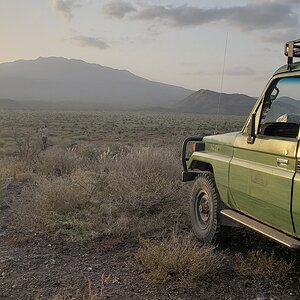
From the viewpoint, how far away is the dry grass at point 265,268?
192 inches

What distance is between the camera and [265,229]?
4.62m

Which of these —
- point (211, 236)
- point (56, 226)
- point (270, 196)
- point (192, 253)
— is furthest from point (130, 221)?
point (270, 196)

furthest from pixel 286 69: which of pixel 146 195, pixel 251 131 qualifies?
pixel 146 195

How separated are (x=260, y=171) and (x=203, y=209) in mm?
1836

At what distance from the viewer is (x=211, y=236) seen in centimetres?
582

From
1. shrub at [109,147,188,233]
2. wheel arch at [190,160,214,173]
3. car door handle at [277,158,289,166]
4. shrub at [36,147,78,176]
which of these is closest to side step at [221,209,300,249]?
car door handle at [277,158,289,166]

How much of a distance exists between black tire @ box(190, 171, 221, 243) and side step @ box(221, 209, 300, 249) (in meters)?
0.34

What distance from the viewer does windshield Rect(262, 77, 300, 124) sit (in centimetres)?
500

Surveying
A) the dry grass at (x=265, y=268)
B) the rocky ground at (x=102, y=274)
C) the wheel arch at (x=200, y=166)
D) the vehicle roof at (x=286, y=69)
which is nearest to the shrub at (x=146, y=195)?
the rocky ground at (x=102, y=274)

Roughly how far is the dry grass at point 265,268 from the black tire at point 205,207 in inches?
26.9

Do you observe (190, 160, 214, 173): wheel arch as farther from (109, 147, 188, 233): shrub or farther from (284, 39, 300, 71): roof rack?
(284, 39, 300, 71): roof rack

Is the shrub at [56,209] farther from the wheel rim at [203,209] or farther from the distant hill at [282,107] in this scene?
the distant hill at [282,107]

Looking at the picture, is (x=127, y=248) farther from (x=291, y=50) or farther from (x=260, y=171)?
(x=291, y=50)

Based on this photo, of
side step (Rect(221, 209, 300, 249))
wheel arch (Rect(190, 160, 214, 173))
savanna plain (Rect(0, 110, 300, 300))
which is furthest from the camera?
wheel arch (Rect(190, 160, 214, 173))
